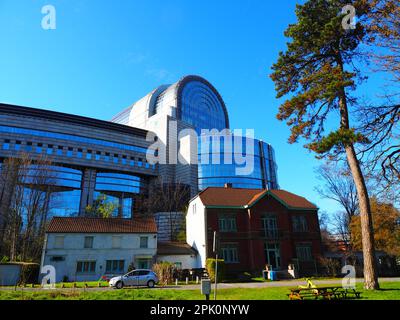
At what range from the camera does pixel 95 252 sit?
3136 cm

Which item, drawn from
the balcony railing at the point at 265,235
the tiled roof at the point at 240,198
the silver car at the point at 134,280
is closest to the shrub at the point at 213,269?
the balcony railing at the point at 265,235

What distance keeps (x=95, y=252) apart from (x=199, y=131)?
263 ft

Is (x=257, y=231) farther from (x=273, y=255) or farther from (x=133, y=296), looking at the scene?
(x=133, y=296)

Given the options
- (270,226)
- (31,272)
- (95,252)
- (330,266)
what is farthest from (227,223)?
(31,272)

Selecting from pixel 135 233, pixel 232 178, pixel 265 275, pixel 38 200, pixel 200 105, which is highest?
pixel 200 105

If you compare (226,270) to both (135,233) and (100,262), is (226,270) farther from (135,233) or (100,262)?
(100,262)

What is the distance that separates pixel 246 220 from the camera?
33.6 meters

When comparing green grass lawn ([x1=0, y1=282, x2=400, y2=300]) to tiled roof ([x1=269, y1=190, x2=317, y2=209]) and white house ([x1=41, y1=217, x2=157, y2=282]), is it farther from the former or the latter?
tiled roof ([x1=269, y1=190, x2=317, y2=209])

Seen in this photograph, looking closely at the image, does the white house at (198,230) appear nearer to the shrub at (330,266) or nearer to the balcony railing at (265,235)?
the balcony railing at (265,235)

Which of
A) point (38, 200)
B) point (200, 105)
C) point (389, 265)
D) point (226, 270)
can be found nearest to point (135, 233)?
point (226, 270)

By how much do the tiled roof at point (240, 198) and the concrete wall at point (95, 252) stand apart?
8.37 metres

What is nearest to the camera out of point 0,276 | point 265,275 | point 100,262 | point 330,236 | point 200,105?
point 0,276

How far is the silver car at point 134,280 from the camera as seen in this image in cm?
2039
